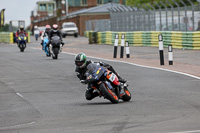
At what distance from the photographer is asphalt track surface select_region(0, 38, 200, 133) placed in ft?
24.2

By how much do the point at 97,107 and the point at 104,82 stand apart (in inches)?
22.0

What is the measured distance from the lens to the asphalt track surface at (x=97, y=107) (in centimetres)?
738

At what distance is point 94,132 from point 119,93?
333 centimetres

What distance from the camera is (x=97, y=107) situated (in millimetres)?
9656

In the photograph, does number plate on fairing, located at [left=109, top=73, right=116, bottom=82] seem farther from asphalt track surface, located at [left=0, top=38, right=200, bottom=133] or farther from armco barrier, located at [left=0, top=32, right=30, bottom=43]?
armco barrier, located at [left=0, top=32, right=30, bottom=43]

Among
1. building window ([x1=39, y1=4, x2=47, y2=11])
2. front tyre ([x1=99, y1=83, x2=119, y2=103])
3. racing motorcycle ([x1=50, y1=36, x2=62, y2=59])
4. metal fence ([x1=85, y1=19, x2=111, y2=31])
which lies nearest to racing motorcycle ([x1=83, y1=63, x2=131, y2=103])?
front tyre ([x1=99, y1=83, x2=119, y2=103])

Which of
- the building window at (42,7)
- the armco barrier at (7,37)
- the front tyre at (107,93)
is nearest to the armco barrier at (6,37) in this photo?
the armco barrier at (7,37)

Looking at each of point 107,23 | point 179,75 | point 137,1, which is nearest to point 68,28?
point 107,23

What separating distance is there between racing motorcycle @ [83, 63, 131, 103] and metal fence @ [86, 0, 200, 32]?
61.8ft

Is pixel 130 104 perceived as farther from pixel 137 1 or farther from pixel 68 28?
pixel 137 1

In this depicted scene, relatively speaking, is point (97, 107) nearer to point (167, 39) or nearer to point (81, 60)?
point (81, 60)

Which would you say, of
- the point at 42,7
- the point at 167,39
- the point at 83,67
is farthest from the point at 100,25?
the point at 42,7

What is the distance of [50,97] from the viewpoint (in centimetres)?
1163

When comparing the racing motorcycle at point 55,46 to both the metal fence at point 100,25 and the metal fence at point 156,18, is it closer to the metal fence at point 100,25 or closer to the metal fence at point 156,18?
the metal fence at point 156,18
